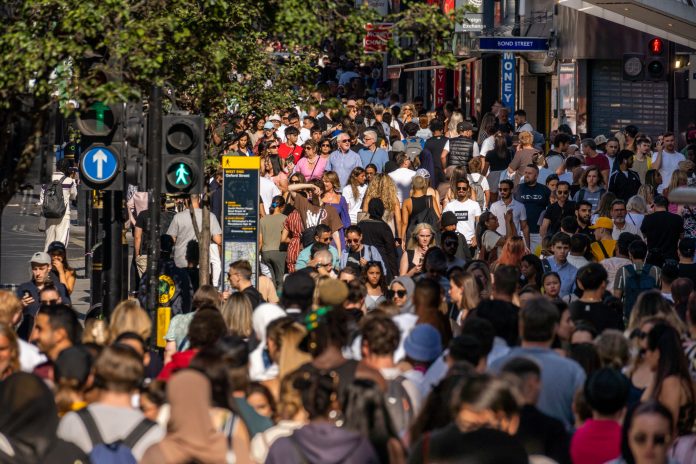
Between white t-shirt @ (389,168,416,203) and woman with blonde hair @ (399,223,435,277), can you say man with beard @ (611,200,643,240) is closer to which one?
woman with blonde hair @ (399,223,435,277)

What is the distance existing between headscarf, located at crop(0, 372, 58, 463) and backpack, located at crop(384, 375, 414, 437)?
1822 mm

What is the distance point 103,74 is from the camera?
14.5 m

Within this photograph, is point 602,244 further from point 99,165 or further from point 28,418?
point 28,418

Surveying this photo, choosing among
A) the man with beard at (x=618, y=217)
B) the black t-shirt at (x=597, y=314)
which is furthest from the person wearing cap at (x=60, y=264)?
the black t-shirt at (x=597, y=314)

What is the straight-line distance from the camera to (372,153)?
2445cm

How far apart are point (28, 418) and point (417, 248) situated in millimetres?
8709

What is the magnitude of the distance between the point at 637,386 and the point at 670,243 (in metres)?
7.94

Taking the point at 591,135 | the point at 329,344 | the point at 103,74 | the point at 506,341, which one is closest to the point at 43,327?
the point at 329,344

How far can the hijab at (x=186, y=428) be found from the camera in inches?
292

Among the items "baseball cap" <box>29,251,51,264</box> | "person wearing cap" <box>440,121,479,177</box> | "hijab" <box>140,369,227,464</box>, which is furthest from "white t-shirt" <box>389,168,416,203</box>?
"hijab" <box>140,369,227,464</box>

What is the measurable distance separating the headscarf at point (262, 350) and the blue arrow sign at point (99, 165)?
13.3 feet

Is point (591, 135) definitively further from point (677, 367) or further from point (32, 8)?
point (677, 367)

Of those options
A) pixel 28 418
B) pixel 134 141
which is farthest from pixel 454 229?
pixel 28 418

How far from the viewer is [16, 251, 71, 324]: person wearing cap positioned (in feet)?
49.4
